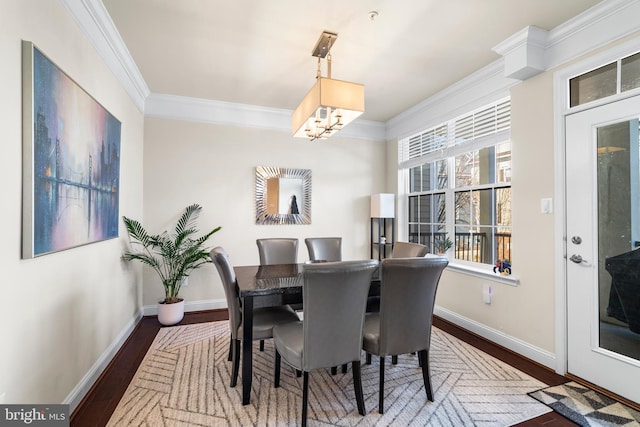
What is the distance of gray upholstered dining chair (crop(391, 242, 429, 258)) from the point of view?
2705mm

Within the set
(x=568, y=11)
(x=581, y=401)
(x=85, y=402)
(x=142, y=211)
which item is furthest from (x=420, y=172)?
(x=85, y=402)

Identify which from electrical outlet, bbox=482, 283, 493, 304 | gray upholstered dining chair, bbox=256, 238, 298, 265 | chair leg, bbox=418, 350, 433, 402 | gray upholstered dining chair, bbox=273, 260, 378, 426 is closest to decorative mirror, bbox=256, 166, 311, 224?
gray upholstered dining chair, bbox=256, 238, 298, 265

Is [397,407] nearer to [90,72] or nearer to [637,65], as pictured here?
[637,65]

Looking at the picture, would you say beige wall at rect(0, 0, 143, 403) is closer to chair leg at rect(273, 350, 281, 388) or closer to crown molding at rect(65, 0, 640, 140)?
crown molding at rect(65, 0, 640, 140)

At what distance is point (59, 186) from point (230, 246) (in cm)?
245

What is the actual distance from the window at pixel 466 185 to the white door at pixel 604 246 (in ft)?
2.34

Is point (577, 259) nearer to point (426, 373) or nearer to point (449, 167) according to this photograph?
point (426, 373)

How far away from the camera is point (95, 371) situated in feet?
7.54

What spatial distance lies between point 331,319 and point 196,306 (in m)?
2.80

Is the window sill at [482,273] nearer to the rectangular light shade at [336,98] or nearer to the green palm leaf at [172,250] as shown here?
the rectangular light shade at [336,98]

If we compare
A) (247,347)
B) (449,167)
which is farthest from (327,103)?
(449,167)

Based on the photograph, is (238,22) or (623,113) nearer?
(623,113)

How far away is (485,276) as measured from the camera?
3.12 metres

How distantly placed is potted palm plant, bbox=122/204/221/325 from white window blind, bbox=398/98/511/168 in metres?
2.91
